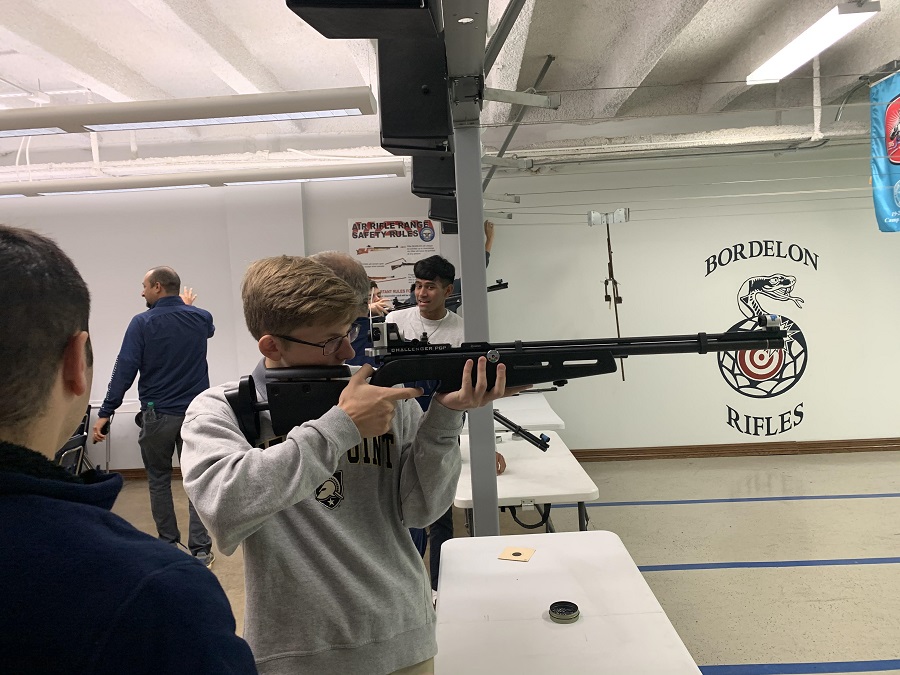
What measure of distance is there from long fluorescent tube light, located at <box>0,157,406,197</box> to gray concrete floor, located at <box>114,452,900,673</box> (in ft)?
8.45

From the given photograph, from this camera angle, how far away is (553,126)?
125 inches

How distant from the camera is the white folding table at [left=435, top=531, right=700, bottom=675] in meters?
1.21

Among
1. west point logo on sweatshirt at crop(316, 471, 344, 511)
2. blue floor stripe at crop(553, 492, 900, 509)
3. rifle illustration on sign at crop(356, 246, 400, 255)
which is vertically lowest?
blue floor stripe at crop(553, 492, 900, 509)

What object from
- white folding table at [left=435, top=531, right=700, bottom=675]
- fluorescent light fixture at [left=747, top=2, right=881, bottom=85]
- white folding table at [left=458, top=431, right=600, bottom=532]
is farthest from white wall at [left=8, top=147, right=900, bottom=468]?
white folding table at [left=435, top=531, right=700, bottom=675]

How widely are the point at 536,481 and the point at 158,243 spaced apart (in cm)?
456

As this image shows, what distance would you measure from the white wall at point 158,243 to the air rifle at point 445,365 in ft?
14.5

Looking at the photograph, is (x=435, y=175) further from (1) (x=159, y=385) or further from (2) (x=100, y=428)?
(2) (x=100, y=428)

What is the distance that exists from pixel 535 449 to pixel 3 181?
4.92 meters

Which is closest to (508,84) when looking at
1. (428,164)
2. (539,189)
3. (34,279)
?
(539,189)

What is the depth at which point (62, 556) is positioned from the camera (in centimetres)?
49

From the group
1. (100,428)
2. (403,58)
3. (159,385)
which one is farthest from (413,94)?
(100,428)

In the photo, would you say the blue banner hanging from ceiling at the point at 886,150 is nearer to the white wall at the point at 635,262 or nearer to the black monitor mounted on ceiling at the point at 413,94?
the white wall at the point at 635,262

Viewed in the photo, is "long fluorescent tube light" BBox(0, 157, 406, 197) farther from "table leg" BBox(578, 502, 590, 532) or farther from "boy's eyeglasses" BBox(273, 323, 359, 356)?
"boy's eyeglasses" BBox(273, 323, 359, 356)

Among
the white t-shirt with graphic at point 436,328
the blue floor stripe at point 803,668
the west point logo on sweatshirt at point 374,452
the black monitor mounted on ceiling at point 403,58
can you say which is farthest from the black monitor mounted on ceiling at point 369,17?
the blue floor stripe at point 803,668
